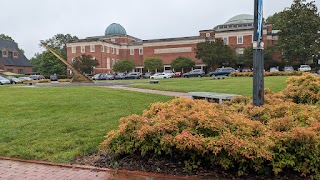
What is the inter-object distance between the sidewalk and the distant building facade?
7699 cm

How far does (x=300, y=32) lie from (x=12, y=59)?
216 feet

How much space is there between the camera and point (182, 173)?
181 inches

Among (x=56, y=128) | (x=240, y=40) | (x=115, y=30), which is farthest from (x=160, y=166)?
(x=115, y=30)

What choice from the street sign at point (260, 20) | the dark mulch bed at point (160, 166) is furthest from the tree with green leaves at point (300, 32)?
the dark mulch bed at point (160, 166)

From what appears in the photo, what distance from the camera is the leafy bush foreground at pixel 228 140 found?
4309mm

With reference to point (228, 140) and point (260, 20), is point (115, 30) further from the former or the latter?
point (228, 140)

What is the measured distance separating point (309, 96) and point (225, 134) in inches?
206

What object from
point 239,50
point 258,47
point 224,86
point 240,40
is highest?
point 240,40

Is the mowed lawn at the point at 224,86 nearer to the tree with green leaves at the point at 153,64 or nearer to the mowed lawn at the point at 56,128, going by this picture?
the mowed lawn at the point at 56,128

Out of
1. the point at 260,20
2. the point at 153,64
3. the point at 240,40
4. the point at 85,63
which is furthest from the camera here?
the point at 153,64

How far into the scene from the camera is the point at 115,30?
84.9m

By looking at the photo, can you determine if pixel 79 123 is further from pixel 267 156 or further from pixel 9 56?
pixel 9 56

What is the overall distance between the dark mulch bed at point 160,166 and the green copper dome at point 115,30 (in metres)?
81.5

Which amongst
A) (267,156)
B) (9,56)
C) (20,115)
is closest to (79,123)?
(20,115)
